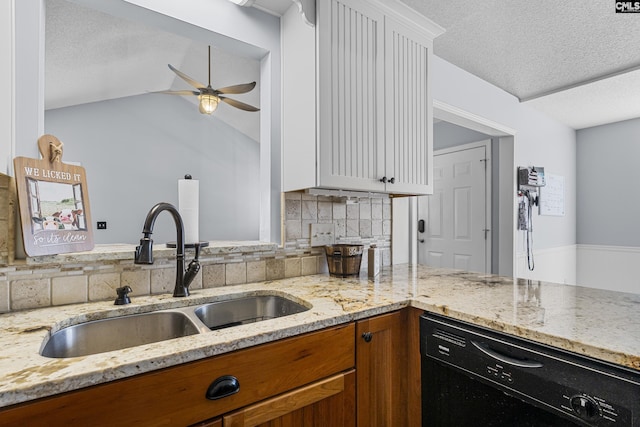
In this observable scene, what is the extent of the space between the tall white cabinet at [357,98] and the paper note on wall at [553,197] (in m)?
2.56

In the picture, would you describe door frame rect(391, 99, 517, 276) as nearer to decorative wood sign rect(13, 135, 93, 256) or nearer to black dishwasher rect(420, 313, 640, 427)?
black dishwasher rect(420, 313, 640, 427)

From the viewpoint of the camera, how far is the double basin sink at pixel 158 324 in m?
1.03

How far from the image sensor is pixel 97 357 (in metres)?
0.77

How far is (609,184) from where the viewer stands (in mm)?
3977

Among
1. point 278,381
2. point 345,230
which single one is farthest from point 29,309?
point 345,230

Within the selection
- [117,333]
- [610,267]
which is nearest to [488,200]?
[610,267]

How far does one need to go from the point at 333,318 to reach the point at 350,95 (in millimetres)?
1033

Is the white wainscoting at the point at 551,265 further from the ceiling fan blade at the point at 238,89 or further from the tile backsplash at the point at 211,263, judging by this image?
the ceiling fan blade at the point at 238,89

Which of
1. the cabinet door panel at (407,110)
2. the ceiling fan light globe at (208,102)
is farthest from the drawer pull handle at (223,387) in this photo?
the ceiling fan light globe at (208,102)

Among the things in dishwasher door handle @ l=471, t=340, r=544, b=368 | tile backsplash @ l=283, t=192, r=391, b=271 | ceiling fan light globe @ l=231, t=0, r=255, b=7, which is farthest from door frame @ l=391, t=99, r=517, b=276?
ceiling fan light globe @ l=231, t=0, r=255, b=7

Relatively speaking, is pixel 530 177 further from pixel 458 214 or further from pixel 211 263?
pixel 211 263

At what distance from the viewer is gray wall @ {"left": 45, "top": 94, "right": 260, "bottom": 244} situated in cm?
410

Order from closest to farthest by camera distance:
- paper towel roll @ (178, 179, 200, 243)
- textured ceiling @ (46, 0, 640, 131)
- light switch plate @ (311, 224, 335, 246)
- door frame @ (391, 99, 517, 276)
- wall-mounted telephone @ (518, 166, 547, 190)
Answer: paper towel roll @ (178, 179, 200, 243) < light switch plate @ (311, 224, 335, 246) < textured ceiling @ (46, 0, 640, 131) < door frame @ (391, 99, 517, 276) < wall-mounted telephone @ (518, 166, 547, 190)

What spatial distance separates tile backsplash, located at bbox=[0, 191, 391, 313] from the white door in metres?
1.69
